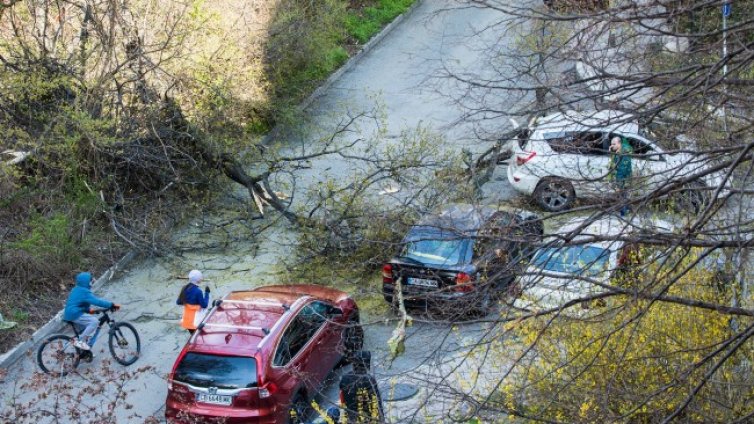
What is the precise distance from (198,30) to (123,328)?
6.31 metres

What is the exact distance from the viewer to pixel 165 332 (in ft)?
44.3

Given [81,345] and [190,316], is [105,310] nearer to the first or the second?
[81,345]

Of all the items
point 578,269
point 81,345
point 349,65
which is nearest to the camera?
point 578,269

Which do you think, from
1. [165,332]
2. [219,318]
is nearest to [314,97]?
[165,332]

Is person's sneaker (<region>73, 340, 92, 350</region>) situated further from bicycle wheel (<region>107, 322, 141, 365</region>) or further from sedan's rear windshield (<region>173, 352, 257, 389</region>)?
sedan's rear windshield (<region>173, 352, 257, 389</region>)

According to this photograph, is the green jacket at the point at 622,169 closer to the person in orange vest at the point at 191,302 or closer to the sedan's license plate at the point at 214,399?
the sedan's license plate at the point at 214,399

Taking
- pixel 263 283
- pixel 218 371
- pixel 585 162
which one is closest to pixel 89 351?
pixel 218 371

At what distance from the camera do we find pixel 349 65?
26234mm

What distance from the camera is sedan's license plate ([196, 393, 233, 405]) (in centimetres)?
1023

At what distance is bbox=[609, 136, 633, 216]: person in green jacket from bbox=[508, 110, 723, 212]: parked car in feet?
0.24

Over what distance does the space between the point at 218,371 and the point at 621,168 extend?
505cm

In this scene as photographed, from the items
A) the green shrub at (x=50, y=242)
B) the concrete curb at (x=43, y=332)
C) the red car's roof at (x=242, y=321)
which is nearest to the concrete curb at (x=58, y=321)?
the concrete curb at (x=43, y=332)

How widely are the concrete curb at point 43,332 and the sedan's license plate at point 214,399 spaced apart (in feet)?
12.8

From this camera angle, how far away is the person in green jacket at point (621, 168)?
7117 mm
